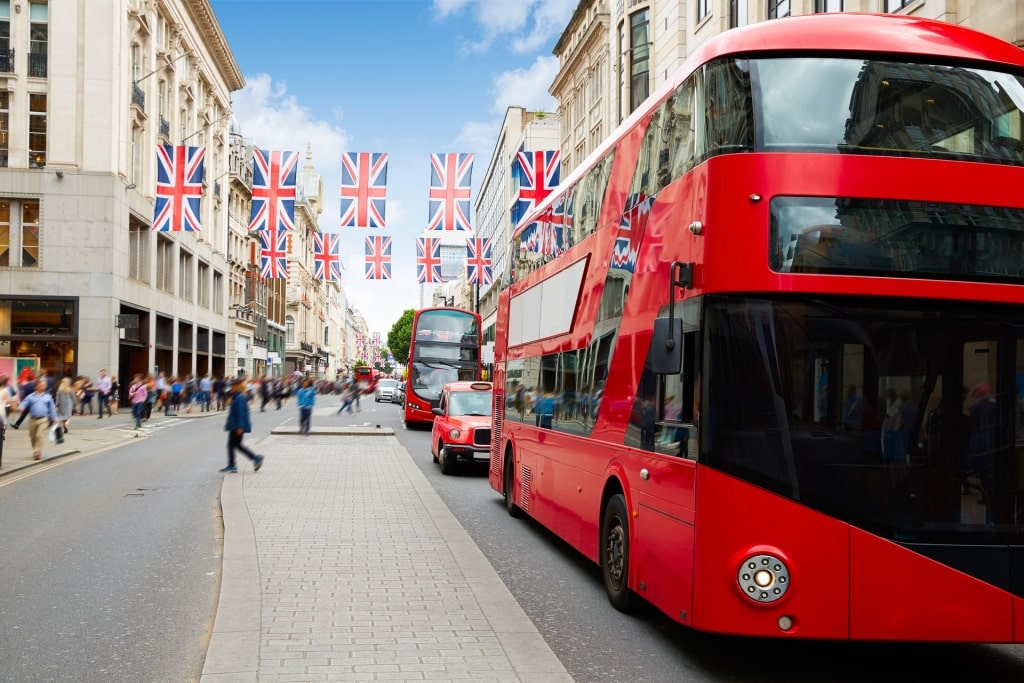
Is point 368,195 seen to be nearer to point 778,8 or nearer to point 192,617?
point 778,8

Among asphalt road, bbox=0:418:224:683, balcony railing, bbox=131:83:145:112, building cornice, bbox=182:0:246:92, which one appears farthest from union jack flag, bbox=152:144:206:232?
building cornice, bbox=182:0:246:92

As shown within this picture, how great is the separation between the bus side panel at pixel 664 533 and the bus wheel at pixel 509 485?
5.80 metres

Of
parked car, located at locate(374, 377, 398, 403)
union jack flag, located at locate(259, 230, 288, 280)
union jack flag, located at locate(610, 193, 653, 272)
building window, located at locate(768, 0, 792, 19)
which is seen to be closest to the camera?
union jack flag, located at locate(610, 193, 653, 272)

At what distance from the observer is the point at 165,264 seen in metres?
51.2

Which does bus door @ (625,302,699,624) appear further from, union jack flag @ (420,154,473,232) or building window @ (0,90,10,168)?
building window @ (0,90,10,168)

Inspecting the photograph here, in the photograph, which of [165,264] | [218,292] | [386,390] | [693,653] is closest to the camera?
[693,653]

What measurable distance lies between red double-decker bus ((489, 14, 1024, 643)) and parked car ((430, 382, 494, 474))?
11181 millimetres

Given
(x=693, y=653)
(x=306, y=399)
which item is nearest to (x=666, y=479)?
(x=693, y=653)

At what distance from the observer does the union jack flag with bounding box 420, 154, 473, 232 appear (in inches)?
1043

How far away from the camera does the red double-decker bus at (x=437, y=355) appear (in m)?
33.6

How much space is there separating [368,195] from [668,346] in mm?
20588

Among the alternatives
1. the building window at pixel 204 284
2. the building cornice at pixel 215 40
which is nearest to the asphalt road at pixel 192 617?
the building cornice at pixel 215 40

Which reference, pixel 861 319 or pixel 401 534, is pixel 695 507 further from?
pixel 401 534

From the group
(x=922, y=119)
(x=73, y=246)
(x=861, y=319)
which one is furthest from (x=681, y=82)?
(x=73, y=246)
